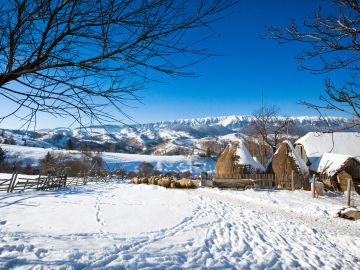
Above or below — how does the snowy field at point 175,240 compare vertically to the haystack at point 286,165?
below

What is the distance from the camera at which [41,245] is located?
5.74 metres

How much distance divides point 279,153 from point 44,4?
25.2 meters

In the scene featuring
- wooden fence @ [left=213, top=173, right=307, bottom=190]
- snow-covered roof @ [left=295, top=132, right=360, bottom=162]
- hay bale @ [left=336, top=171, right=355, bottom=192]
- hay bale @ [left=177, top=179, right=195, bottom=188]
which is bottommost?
hay bale @ [left=177, top=179, right=195, bottom=188]

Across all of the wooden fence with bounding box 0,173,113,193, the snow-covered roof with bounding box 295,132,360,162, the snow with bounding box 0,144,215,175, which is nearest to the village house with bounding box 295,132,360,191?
the snow-covered roof with bounding box 295,132,360,162

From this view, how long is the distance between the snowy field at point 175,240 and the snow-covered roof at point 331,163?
52.4 feet

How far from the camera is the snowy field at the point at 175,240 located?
5121mm

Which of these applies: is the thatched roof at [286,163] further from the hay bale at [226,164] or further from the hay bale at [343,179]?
the hay bale at [226,164]

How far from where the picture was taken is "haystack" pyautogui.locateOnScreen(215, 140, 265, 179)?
25891mm

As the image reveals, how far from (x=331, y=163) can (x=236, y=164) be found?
8726 mm

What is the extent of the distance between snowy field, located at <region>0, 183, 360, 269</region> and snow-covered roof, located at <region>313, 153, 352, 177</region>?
629 inches

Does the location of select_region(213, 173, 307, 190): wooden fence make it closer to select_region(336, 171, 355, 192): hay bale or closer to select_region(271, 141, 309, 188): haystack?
select_region(271, 141, 309, 188): haystack

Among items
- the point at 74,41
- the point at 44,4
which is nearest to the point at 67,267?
the point at 74,41

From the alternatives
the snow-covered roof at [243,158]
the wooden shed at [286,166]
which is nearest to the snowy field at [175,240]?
the wooden shed at [286,166]

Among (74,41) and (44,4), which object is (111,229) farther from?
(44,4)
